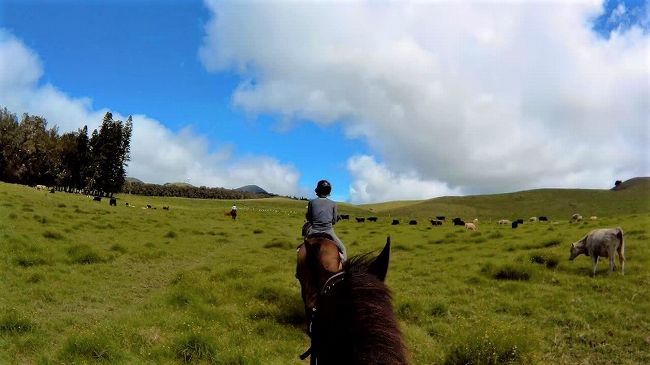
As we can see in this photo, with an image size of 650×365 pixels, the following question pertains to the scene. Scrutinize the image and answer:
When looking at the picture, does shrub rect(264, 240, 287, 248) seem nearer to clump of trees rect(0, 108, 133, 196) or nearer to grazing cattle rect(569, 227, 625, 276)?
grazing cattle rect(569, 227, 625, 276)

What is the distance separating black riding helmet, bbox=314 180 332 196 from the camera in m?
7.20

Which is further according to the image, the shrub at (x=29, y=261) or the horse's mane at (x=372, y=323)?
the shrub at (x=29, y=261)

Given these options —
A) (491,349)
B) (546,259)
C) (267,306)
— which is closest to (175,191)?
(546,259)

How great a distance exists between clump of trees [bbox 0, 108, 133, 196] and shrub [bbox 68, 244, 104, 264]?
6686 cm

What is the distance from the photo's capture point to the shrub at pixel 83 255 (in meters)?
16.1

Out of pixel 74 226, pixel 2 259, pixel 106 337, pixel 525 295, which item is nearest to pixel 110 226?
pixel 74 226

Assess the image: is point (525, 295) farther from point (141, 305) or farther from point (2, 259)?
point (2, 259)

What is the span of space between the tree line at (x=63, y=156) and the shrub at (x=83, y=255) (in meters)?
66.8

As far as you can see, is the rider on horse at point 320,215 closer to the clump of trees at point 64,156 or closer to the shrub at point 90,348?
the shrub at point 90,348

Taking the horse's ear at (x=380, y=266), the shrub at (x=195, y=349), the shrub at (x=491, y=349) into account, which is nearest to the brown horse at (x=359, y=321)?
the horse's ear at (x=380, y=266)

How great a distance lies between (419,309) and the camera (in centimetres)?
1119

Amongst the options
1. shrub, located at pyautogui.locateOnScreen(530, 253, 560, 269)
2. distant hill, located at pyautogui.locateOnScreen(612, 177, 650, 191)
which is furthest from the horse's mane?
distant hill, located at pyautogui.locateOnScreen(612, 177, 650, 191)

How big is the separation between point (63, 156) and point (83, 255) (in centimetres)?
7246

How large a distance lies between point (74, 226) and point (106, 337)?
21355 millimetres
